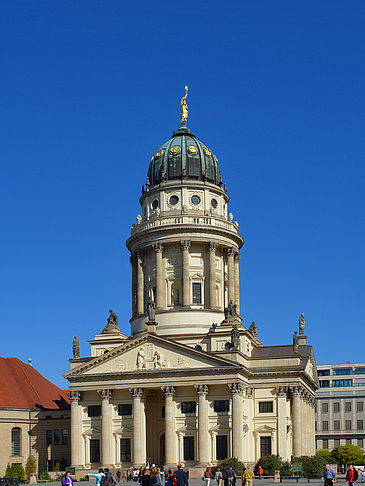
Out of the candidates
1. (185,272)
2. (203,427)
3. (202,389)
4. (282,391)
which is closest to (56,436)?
(203,427)

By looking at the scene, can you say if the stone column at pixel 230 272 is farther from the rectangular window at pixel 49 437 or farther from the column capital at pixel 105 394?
the rectangular window at pixel 49 437

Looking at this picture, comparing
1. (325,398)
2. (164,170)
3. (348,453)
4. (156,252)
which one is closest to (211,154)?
(164,170)

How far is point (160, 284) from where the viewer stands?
94062 mm

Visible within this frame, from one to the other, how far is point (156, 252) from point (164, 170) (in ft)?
33.7

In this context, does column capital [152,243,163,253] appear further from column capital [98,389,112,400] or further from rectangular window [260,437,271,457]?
rectangular window [260,437,271,457]

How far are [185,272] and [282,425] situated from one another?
19.7 metres

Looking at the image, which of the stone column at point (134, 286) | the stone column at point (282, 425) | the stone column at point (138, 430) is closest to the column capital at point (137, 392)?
the stone column at point (138, 430)

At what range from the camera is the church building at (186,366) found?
81.6 metres

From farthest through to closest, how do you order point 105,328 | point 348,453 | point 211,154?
point 348,453
point 211,154
point 105,328

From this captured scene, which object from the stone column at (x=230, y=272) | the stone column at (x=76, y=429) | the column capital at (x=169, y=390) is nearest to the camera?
the column capital at (x=169, y=390)

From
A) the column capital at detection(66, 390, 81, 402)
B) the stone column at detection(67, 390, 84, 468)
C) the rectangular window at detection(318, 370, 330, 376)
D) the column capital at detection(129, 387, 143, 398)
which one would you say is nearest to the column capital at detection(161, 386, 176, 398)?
the column capital at detection(129, 387, 143, 398)

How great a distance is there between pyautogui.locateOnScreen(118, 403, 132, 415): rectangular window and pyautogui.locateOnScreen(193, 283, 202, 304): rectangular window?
14.8 meters

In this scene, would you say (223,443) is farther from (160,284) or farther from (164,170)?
(164,170)

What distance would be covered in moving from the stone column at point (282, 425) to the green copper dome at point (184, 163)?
26.8m
